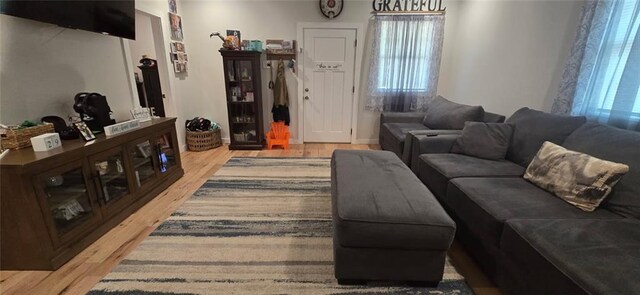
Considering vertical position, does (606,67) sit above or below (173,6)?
below

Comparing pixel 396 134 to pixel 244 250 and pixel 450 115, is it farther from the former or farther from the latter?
pixel 244 250

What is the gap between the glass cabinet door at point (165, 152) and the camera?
8.64 ft

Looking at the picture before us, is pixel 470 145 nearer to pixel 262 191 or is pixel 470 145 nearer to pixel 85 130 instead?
pixel 262 191

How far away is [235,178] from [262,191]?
0.49m

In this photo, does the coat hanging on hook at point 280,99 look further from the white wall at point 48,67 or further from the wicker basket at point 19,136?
the wicker basket at point 19,136

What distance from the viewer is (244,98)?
3.91 metres

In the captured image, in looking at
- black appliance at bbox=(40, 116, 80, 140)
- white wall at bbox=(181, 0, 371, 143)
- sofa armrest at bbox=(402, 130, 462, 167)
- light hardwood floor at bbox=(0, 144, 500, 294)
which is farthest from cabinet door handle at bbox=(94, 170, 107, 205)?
sofa armrest at bbox=(402, 130, 462, 167)

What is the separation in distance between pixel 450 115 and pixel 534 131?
1.09 metres

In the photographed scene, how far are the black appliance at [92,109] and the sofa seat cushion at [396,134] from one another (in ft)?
9.44

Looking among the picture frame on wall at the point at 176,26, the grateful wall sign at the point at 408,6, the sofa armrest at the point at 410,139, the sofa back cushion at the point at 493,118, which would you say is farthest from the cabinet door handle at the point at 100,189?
the grateful wall sign at the point at 408,6

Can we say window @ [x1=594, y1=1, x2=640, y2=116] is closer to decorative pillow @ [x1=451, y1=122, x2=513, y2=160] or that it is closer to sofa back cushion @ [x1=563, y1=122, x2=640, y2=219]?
sofa back cushion @ [x1=563, y1=122, x2=640, y2=219]

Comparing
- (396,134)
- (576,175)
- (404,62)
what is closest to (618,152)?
(576,175)

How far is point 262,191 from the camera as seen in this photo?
264 centimetres

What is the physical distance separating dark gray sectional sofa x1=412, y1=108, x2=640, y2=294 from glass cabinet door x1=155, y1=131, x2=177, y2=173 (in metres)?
2.58
